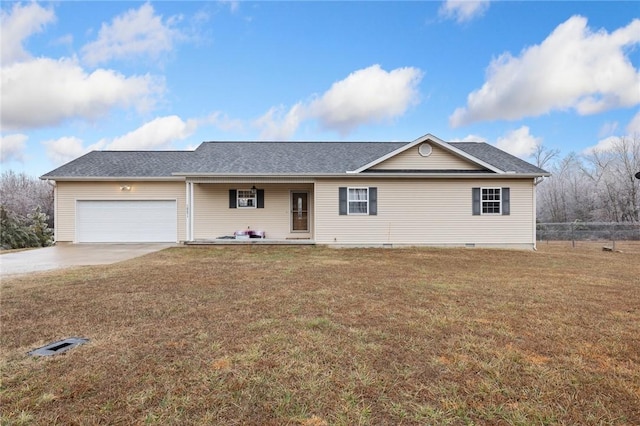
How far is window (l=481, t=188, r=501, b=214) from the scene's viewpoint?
531 inches

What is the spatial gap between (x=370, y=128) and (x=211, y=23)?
669 inches

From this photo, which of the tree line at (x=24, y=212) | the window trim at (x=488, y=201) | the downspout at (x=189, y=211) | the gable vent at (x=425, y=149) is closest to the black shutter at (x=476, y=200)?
the window trim at (x=488, y=201)

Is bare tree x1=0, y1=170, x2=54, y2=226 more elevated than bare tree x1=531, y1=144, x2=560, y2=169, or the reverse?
bare tree x1=531, y1=144, x2=560, y2=169

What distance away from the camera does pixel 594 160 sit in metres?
30.9

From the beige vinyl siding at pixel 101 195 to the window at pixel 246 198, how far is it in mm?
2415

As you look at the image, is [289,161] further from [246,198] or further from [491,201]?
[491,201]

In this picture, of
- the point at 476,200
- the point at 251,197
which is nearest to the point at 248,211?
the point at 251,197

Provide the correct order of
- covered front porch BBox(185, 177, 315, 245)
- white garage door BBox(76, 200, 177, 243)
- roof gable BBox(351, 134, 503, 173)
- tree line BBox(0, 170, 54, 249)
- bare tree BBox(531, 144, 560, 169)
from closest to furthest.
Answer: roof gable BBox(351, 134, 503, 173) < white garage door BBox(76, 200, 177, 243) < covered front porch BBox(185, 177, 315, 245) < tree line BBox(0, 170, 54, 249) < bare tree BBox(531, 144, 560, 169)

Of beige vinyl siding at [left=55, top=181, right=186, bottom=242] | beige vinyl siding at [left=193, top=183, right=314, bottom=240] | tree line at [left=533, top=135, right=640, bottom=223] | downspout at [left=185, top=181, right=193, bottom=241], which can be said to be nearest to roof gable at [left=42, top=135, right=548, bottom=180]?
beige vinyl siding at [left=55, top=181, right=186, bottom=242]

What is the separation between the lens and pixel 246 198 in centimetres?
1484

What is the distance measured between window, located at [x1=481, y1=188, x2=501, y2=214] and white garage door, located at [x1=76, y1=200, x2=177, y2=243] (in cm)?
1307

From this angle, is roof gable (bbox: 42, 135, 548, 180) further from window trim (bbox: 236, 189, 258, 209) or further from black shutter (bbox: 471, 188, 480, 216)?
window trim (bbox: 236, 189, 258, 209)

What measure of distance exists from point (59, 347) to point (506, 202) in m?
14.4

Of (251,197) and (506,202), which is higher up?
(251,197)
